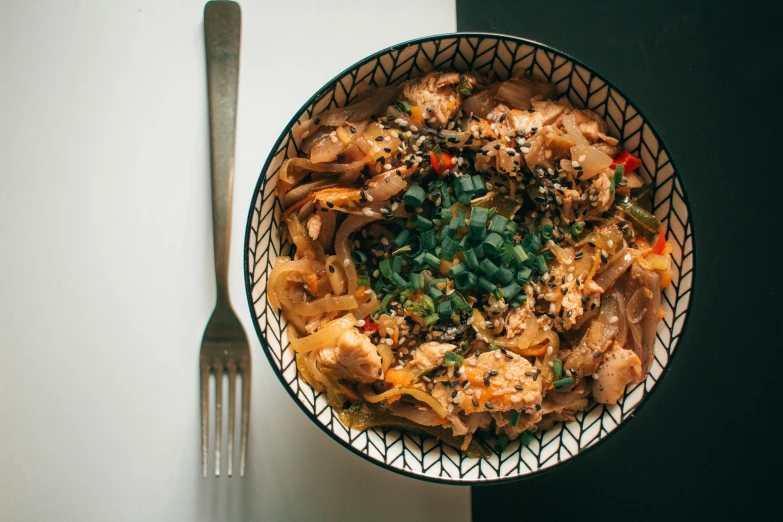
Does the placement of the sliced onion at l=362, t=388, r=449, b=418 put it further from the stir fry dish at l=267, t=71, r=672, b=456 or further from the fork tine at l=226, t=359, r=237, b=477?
the fork tine at l=226, t=359, r=237, b=477

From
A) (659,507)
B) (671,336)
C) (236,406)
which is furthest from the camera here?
(659,507)

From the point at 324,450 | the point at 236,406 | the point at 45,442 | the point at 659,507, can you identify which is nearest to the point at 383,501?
the point at 324,450

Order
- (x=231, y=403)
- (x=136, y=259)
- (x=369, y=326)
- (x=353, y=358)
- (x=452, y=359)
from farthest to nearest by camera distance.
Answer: (x=136, y=259) < (x=231, y=403) < (x=369, y=326) < (x=452, y=359) < (x=353, y=358)

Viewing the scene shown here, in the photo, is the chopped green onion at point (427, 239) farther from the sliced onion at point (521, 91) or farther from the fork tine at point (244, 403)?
the fork tine at point (244, 403)

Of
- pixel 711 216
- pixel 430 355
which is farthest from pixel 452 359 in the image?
pixel 711 216

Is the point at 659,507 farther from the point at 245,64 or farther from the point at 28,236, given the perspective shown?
the point at 28,236

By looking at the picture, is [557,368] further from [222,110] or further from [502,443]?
[222,110]

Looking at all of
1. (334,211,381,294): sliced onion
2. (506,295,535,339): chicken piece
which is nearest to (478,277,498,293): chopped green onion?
(506,295,535,339): chicken piece
